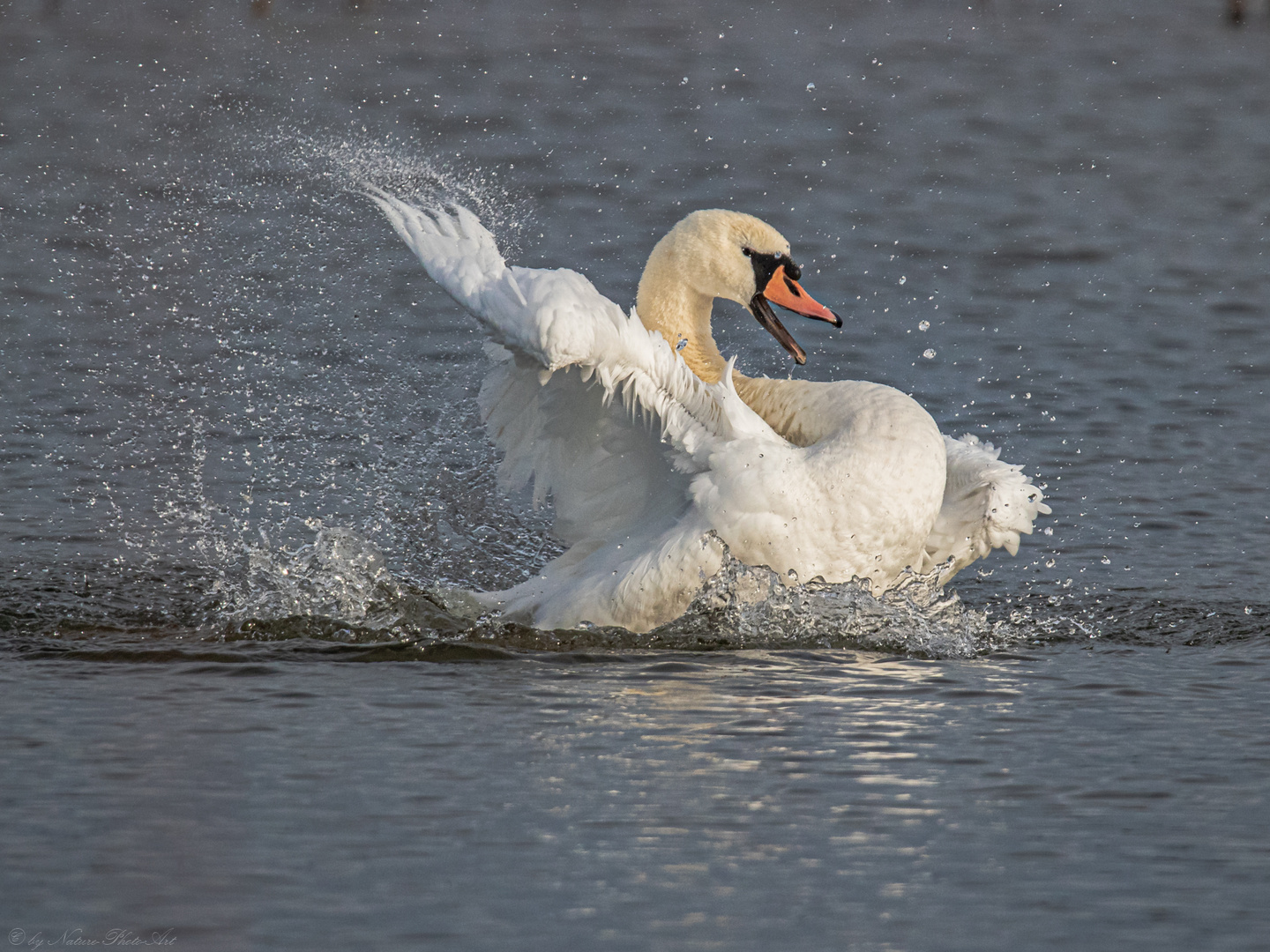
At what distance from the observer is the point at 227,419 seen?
1041 centimetres

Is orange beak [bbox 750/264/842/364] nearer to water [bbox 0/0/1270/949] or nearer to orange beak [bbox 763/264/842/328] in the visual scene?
orange beak [bbox 763/264/842/328]

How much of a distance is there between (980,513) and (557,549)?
98.5 inches

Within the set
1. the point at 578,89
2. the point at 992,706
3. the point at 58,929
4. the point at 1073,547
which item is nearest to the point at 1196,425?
the point at 1073,547

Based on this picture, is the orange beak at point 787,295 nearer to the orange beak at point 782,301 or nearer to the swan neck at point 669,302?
the orange beak at point 782,301

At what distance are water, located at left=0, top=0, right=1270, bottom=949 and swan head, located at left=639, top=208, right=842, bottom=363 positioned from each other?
4.62 ft

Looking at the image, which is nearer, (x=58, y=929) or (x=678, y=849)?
(x=58, y=929)

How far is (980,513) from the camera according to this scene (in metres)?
7.11

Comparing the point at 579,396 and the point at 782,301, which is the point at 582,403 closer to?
the point at 579,396

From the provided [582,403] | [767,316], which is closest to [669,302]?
[767,316]

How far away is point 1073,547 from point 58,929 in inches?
219

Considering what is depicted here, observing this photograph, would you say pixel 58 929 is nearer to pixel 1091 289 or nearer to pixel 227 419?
pixel 227 419

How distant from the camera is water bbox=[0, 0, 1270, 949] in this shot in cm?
479

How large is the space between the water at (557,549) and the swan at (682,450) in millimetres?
205

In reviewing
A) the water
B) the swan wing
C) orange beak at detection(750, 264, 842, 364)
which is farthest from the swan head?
the water
